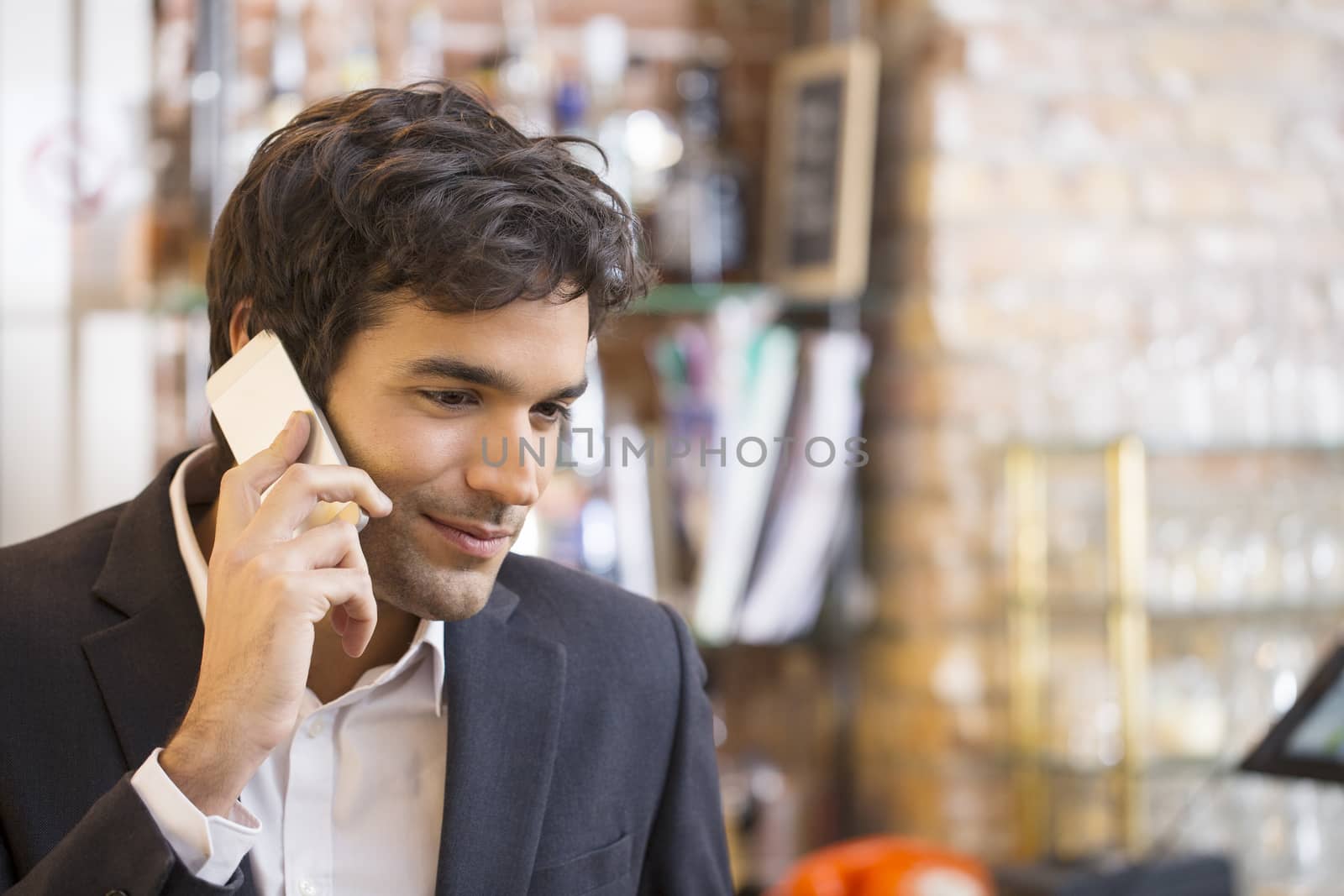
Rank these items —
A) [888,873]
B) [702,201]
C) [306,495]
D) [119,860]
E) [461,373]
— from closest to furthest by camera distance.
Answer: [119,860]
[306,495]
[461,373]
[888,873]
[702,201]

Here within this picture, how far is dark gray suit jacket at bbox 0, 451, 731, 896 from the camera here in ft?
4.07

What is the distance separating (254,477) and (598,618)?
1.59ft

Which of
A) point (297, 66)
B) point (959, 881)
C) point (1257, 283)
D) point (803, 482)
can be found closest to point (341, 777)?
point (959, 881)

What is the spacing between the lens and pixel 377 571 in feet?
4.43

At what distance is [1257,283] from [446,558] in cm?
191

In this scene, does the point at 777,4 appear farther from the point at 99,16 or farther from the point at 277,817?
the point at 277,817

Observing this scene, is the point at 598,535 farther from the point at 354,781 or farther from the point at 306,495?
the point at 306,495

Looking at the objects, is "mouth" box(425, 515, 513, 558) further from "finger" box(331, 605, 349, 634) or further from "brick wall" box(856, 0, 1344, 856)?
"brick wall" box(856, 0, 1344, 856)

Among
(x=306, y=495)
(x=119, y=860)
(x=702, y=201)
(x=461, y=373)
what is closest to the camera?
(x=119, y=860)

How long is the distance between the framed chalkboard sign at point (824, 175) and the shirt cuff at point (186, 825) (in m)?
1.77

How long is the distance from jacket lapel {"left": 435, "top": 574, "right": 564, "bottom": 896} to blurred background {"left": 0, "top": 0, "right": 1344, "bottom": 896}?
1.16m

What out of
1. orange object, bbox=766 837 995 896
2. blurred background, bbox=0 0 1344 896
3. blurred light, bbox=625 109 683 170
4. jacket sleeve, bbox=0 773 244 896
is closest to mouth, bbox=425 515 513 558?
jacket sleeve, bbox=0 773 244 896

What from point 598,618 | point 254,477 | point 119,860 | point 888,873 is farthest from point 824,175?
point 119,860

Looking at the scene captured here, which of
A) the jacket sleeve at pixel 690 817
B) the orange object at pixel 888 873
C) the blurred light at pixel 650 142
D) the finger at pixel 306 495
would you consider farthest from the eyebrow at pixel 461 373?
the blurred light at pixel 650 142
